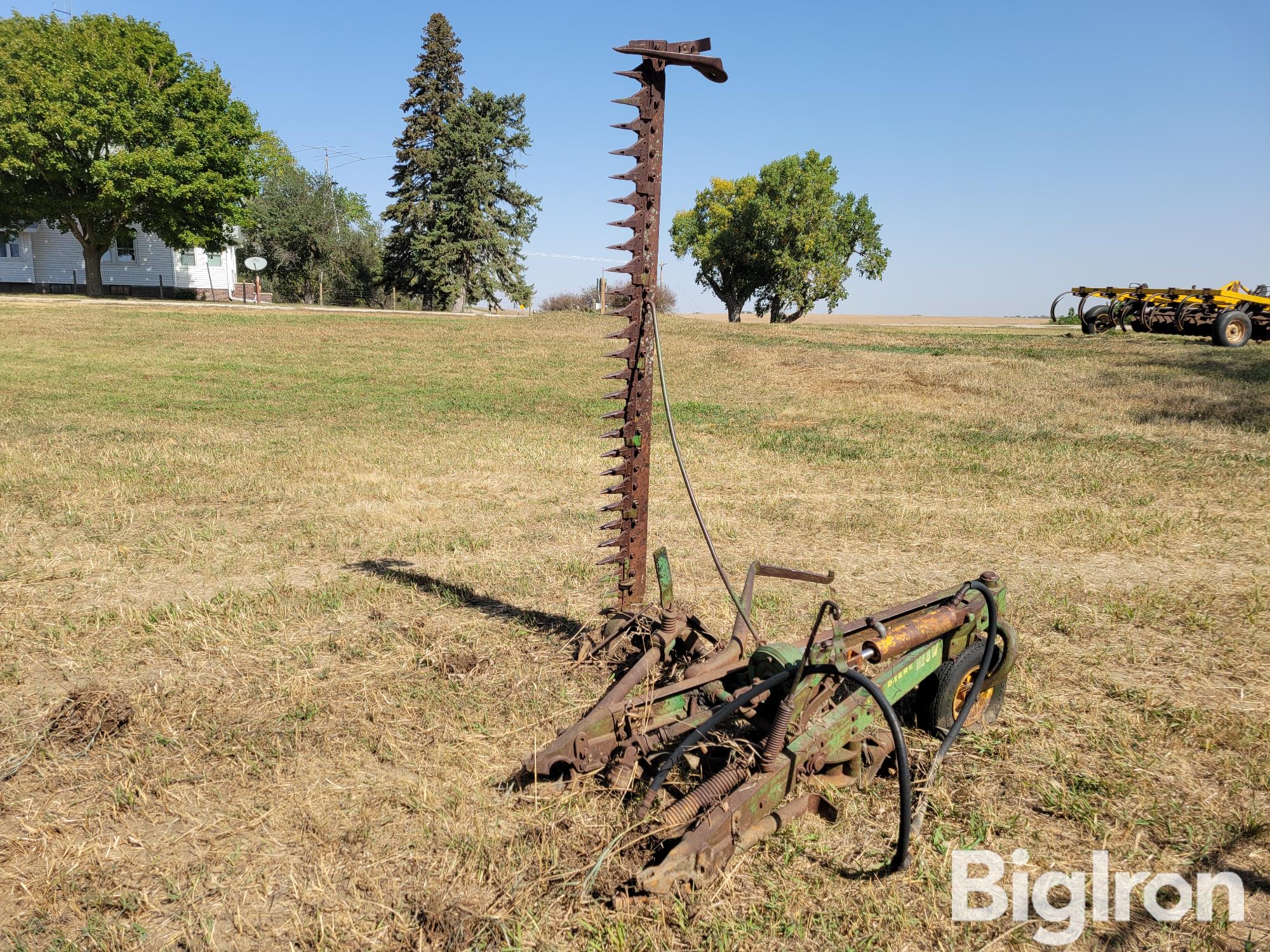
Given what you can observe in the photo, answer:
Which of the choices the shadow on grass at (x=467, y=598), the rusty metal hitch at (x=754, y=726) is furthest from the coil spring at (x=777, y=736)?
the shadow on grass at (x=467, y=598)

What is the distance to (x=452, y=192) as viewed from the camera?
142 feet

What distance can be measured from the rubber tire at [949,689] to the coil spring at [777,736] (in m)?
1.26

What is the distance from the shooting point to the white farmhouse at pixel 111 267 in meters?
43.8

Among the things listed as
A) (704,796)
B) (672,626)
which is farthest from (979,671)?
(704,796)

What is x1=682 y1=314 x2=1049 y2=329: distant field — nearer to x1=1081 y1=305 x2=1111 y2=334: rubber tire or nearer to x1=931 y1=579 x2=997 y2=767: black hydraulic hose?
x1=1081 y1=305 x2=1111 y2=334: rubber tire

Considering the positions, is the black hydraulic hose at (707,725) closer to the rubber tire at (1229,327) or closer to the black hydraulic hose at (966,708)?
the black hydraulic hose at (966,708)

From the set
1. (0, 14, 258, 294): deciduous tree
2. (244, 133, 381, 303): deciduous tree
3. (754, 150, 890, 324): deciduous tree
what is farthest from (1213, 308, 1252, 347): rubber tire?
(244, 133, 381, 303): deciduous tree

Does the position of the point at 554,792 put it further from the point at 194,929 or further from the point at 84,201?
the point at 84,201

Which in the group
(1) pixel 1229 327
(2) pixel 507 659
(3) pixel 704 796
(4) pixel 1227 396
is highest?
(1) pixel 1229 327

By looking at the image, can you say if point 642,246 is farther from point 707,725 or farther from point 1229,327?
point 1229,327

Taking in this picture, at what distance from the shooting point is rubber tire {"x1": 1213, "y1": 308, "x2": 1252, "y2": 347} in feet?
61.9

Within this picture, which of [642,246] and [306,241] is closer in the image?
[642,246]

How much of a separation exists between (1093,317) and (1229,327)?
3646 mm

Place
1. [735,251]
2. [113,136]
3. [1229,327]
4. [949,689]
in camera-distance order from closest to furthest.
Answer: [949,689]
[1229,327]
[113,136]
[735,251]
